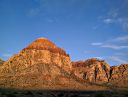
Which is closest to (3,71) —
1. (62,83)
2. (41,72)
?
(41,72)

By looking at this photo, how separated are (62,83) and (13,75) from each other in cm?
3436

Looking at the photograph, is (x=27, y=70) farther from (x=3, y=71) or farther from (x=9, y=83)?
(x=9, y=83)

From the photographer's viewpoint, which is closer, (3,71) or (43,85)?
(43,85)

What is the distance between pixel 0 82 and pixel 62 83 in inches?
1769

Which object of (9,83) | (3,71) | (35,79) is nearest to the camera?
(9,83)

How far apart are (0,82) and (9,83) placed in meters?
6.14

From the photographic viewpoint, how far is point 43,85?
17425 centimetres

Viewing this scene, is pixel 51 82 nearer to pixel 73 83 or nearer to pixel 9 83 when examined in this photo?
pixel 73 83

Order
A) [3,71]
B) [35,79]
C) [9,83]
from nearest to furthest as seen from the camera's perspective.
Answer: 1. [9,83]
2. [35,79]
3. [3,71]

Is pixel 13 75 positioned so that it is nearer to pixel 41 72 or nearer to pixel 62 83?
pixel 41 72

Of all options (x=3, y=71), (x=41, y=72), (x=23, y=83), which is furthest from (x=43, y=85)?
(x=3, y=71)

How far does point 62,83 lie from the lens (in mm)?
192500

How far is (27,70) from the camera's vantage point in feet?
650

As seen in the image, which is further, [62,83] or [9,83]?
[62,83]
